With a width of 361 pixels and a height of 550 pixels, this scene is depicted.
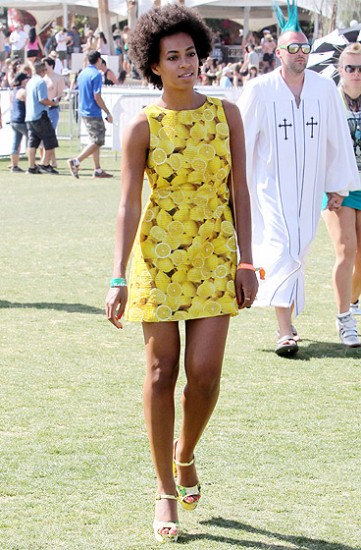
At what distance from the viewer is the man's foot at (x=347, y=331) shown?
7922 millimetres

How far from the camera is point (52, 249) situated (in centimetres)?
1226

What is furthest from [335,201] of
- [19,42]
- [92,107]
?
[19,42]

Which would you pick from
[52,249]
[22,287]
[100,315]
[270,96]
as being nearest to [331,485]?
[270,96]

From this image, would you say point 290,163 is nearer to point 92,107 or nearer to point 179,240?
point 179,240

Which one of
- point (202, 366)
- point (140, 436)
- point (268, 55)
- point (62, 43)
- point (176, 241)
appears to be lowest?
point (268, 55)

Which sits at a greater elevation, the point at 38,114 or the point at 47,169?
the point at 38,114

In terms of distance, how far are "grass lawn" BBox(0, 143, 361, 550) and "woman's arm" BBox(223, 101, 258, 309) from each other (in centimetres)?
91

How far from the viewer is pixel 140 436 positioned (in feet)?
18.9

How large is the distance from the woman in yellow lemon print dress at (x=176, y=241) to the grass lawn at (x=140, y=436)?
1.15 feet

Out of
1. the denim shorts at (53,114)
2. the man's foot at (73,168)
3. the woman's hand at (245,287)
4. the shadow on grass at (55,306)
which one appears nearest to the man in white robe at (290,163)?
the shadow on grass at (55,306)

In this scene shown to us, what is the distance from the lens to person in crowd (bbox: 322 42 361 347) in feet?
26.3

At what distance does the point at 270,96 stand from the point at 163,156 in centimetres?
318

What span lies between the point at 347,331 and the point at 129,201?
3785mm

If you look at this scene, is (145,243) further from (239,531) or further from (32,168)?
(32,168)
